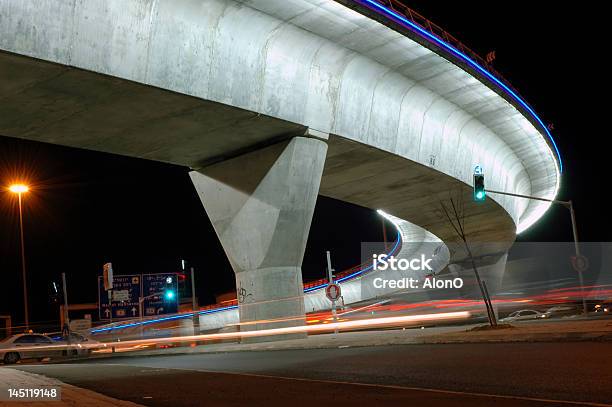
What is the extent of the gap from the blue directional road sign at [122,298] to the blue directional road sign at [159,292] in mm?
559

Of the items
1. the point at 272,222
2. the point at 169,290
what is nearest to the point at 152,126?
the point at 272,222

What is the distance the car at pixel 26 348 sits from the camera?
30.0 metres

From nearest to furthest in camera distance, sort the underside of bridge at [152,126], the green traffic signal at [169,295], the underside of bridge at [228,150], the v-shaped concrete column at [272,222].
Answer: the underside of bridge at [152,126], the underside of bridge at [228,150], the v-shaped concrete column at [272,222], the green traffic signal at [169,295]

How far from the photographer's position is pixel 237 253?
21422mm

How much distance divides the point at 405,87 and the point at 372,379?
15.1m

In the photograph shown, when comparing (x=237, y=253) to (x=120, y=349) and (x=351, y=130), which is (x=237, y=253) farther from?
(x=120, y=349)

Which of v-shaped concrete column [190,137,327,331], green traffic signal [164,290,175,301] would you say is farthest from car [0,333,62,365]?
v-shaped concrete column [190,137,327,331]

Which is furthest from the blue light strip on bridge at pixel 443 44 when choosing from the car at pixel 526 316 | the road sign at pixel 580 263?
the car at pixel 526 316

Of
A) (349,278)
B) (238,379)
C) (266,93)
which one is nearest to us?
(238,379)

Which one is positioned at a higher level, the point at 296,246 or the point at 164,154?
the point at 164,154

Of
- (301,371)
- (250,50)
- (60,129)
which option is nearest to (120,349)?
(60,129)

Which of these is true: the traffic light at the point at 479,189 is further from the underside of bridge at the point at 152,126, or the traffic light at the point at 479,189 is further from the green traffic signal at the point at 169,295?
the green traffic signal at the point at 169,295

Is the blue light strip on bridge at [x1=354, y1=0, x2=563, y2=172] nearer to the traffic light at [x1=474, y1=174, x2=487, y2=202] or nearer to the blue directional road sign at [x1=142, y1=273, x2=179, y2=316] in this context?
the traffic light at [x1=474, y1=174, x2=487, y2=202]

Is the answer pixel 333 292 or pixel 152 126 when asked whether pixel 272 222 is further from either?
pixel 333 292
